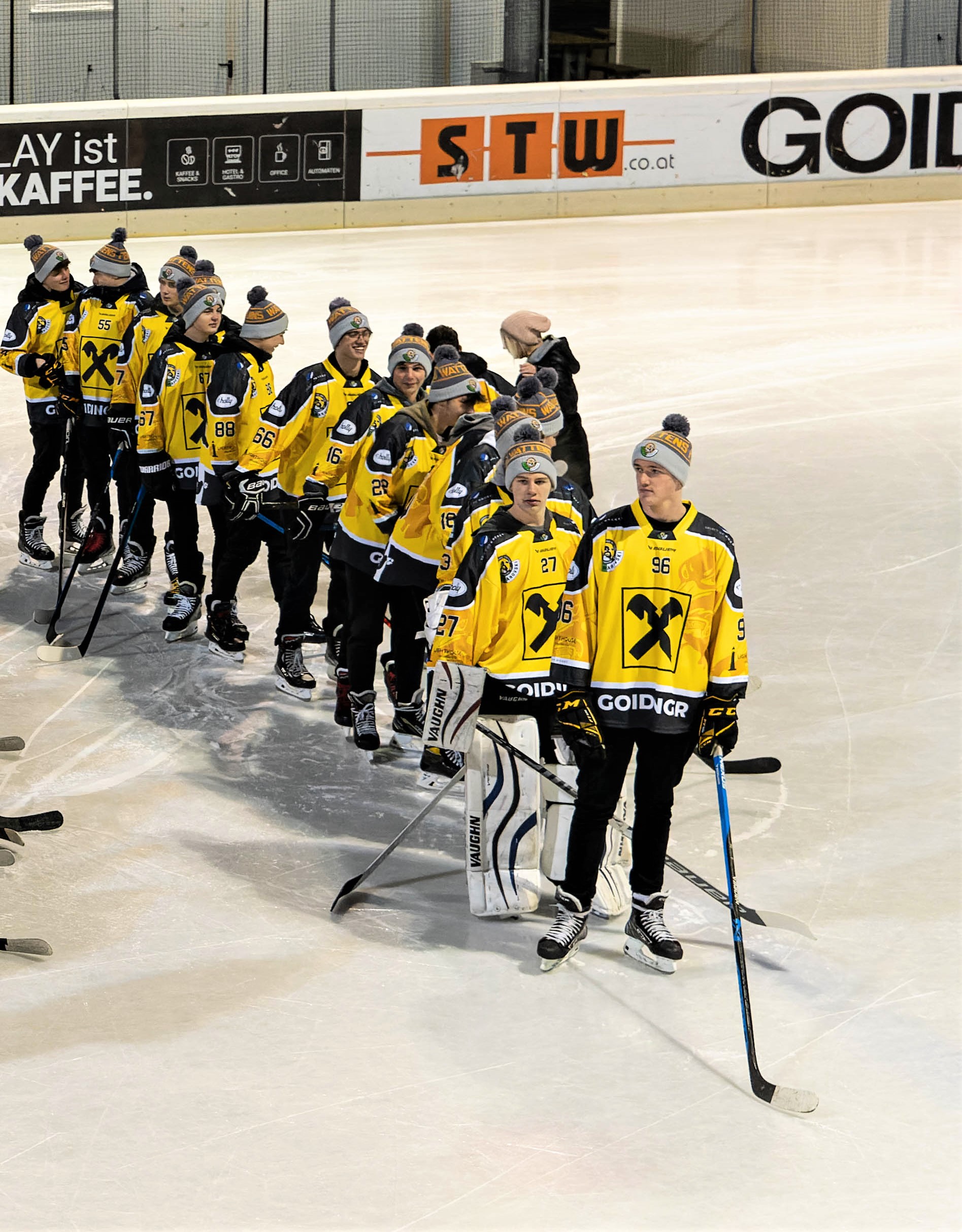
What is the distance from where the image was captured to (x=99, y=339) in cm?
977

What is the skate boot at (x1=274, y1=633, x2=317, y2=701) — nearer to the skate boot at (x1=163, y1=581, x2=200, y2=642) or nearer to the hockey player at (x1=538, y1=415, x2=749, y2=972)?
the skate boot at (x1=163, y1=581, x2=200, y2=642)

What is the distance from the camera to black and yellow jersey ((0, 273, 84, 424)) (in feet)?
33.2

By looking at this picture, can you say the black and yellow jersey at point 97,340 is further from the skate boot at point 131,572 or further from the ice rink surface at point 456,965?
the ice rink surface at point 456,965

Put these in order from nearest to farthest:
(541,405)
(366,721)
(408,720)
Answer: (541,405) < (366,721) < (408,720)

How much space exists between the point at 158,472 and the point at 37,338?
1.65 meters

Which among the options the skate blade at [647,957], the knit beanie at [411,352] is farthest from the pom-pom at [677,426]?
the knit beanie at [411,352]

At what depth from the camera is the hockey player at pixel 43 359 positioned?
1011cm

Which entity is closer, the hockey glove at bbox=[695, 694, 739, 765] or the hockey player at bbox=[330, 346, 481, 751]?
the hockey glove at bbox=[695, 694, 739, 765]

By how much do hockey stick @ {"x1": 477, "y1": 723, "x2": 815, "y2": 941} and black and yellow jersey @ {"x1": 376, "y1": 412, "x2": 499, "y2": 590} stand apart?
3.93ft

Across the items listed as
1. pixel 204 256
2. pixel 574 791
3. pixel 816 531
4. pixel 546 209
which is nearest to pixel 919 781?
pixel 574 791

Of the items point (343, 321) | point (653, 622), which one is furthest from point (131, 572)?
point (653, 622)

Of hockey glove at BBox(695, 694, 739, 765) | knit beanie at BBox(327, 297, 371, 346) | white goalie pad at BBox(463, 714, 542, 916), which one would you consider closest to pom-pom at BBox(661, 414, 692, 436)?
hockey glove at BBox(695, 694, 739, 765)

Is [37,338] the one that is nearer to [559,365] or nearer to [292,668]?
[292,668]

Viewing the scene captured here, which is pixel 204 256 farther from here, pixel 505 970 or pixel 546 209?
pixel 505 970
